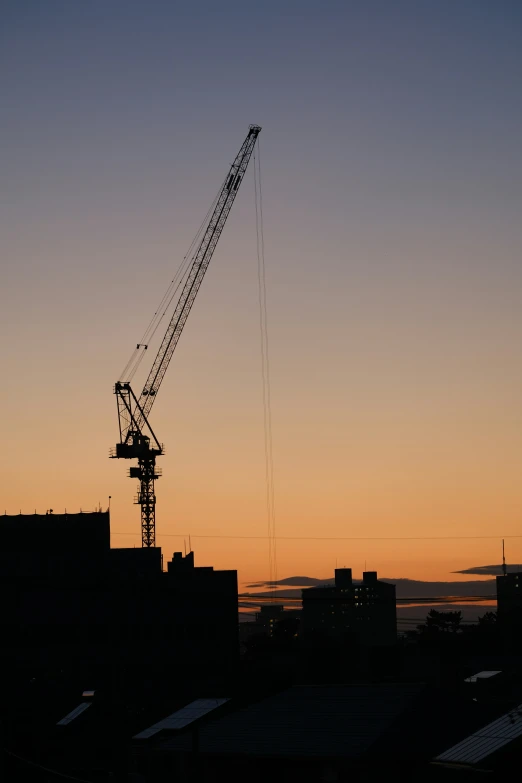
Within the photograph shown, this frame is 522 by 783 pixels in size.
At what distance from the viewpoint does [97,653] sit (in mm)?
119938

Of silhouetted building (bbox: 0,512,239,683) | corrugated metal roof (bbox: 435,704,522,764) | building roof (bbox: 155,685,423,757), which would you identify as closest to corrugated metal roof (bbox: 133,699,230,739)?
building roof (bbox: 155,685,423,757)

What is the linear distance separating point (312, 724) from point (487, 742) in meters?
10.7

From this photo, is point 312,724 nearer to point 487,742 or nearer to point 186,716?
point 186,716

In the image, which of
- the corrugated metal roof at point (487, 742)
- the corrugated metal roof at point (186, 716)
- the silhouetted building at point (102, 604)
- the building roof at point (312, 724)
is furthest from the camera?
the silhouetted building at point (102, 604)

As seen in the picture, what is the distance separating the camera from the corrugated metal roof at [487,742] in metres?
26.9

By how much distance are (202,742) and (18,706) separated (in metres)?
49.5

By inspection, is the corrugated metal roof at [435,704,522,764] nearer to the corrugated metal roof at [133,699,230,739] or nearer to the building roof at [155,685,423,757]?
the building roof at [155,685,423,757]

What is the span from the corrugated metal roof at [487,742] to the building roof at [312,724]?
5.83m

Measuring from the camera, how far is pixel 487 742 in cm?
2769

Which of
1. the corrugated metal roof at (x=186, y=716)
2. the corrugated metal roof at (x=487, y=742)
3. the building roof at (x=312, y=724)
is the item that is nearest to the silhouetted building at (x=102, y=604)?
the building roof at (x=312, y=724)

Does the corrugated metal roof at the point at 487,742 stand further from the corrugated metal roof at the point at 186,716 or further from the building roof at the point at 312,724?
the corrugated metal roof at the point at 186,716

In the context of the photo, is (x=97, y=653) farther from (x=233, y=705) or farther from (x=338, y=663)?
(x=233, y=705)

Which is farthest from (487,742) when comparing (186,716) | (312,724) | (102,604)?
(102,604)

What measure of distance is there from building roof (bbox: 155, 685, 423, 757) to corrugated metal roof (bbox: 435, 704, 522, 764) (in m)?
5.83
